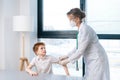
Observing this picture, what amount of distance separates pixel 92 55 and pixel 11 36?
82.8 inches

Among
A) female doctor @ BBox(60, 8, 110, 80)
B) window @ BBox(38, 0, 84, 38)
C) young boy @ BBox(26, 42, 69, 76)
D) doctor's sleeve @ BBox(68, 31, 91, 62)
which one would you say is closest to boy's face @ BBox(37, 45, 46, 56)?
young boy @ BBox(26, 42, 69, 76)

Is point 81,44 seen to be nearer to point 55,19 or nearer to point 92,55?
point 92,55

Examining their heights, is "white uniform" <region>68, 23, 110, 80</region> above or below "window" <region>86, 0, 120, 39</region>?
below

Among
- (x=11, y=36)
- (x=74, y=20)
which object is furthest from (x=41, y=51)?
(x=11, y=36)

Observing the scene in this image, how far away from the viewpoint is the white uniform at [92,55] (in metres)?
2.71

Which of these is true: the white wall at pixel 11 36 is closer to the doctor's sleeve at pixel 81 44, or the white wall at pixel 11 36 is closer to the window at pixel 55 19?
the window at pixel 55 19

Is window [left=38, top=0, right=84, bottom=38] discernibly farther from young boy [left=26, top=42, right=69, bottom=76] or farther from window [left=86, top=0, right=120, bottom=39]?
young boy [left=26, top=42, right=69, bottom=76]

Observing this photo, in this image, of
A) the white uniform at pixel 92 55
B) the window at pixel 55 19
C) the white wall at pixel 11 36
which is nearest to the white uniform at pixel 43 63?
the white uniform at pixel 92 55

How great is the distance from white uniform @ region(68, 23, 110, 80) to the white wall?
1953 mm

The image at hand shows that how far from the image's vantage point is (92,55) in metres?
2.81

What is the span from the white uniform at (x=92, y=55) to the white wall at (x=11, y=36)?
195 cm

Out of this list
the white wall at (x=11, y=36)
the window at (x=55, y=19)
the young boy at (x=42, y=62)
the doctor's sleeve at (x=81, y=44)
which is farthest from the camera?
the window at (x=55, y=19)

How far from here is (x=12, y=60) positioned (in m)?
4.54

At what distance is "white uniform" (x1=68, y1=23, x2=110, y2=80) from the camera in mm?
2709
